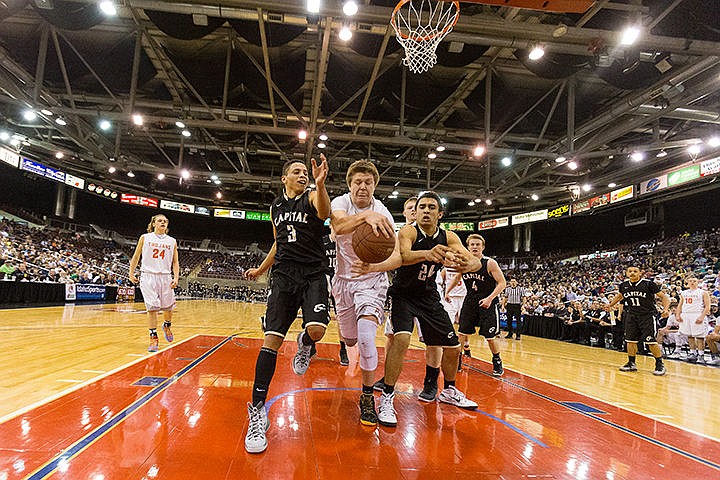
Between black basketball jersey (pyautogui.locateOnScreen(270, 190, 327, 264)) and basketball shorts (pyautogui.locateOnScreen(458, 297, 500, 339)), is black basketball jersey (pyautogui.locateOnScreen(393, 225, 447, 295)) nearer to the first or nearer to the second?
black basketball jersey (pyautogui.locateOnScreen(270, 190, 327, 264))

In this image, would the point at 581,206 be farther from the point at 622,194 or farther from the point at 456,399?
the point at 456,399

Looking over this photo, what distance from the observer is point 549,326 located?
13773 millimetres

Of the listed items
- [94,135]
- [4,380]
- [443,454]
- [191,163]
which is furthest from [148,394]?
[191,163]

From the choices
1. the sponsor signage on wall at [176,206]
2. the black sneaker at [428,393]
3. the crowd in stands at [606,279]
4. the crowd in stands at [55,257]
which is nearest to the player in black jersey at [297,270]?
the black sneaker at [428,393]

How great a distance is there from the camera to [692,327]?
361 inches

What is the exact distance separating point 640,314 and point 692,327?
347 cm

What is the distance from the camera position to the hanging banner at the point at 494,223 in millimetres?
25062

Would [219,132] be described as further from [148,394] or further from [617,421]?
[617,421]

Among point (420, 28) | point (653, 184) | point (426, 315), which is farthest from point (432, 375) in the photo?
point (653, 184)

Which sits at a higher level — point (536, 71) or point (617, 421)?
point (536, 71)

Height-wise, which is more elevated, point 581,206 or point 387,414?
point 581,206

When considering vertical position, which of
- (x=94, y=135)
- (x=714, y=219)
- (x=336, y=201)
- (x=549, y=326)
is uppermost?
(x=94, y=135)

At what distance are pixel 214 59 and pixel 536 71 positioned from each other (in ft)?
27.7

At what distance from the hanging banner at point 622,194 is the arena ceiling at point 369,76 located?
0.48 metres
